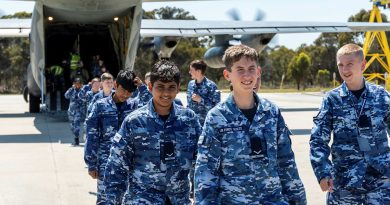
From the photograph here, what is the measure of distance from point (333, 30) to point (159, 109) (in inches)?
739

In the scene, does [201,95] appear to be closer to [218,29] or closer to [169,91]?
[169,91]

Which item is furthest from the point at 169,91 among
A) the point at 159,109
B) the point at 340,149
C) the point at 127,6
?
the point at 127,6

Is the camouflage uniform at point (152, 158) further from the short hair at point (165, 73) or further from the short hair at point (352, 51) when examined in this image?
the short hair at point (352, 51)

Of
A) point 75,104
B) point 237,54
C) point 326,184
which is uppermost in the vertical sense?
point 237,54

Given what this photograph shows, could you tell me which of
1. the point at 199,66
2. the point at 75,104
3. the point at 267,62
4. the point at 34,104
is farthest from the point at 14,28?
the point at 267,62

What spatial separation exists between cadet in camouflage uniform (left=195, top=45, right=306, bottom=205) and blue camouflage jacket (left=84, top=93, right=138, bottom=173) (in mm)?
2040

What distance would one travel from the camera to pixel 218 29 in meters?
20.8

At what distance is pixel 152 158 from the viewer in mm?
3531

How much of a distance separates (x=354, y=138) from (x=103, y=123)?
210 centimetres

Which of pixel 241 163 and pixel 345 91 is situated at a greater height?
pixel 345 91

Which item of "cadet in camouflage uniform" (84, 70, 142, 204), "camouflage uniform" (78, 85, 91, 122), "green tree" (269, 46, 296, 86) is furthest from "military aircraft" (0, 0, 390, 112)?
"green tree" (269, 46, 296, 86)

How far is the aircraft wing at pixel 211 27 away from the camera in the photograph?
20422mm

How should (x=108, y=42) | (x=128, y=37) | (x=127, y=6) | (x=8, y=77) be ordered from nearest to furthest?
(x=127, y=6), (x=128, y=37), (x=108, y=42), (x=8, y=77)

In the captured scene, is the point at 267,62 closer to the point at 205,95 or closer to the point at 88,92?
the point at 88,92
